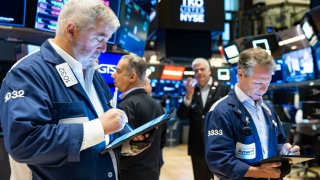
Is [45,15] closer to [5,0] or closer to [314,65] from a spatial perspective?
[5,0]

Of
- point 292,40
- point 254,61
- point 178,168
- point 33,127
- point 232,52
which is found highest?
point 292,40

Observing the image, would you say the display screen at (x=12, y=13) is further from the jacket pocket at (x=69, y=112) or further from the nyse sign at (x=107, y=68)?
the jacket pocket at (x=69, y=112)

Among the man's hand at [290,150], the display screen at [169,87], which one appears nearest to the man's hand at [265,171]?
the man's hand at [290,150]

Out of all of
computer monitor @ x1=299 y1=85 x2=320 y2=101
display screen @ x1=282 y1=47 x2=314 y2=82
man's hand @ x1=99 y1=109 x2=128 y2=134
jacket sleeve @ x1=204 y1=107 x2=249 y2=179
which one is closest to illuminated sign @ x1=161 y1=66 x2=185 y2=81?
display screen @ x1=282 y1=47 x2=314 y2=82

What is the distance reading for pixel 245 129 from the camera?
7.57 feet

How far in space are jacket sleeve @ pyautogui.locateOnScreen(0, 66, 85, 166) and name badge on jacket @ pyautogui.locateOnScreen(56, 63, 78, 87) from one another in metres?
0.11

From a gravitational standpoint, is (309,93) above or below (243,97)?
below

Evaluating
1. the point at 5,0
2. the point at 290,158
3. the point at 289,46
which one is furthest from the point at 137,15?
the point at 289,46

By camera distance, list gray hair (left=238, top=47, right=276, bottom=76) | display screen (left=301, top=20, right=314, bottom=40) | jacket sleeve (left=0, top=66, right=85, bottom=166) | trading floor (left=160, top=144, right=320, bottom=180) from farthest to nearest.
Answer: trading floor (left=160, top=144, right=320, bottom=180)
display screen (left=301, top=20, right=314, bottom=40)
gray hair (left=238, top=47, right=276, bottom=76)
jacket sleeve (left=0, top=66, right=85, bottom=166)

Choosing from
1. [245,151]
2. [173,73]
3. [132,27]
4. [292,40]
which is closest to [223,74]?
[132,27]

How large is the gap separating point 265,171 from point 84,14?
4.16ft

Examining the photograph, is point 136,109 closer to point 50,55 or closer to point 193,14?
point 50,55

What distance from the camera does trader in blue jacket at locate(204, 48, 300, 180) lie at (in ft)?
7.33

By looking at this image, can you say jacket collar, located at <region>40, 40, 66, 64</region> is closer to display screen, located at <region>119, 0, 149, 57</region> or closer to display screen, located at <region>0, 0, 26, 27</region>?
display screen, located at <region>0, 0, 26, 27</region>
